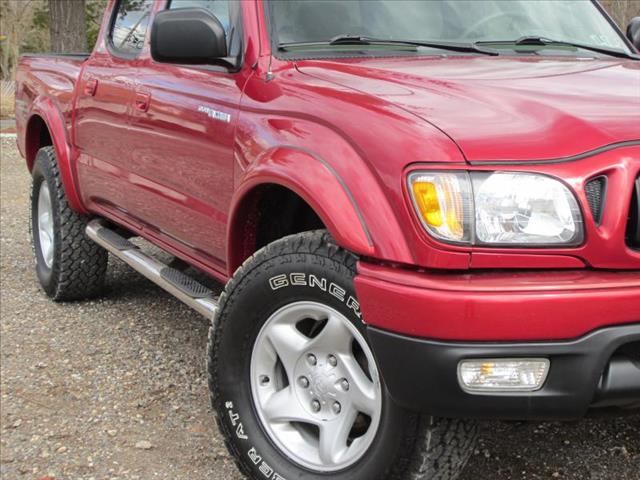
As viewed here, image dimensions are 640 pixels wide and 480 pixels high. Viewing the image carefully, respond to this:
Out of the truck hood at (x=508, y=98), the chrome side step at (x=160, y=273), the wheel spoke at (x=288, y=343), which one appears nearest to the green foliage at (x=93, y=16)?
the chrome side step at (x=160, y=273)

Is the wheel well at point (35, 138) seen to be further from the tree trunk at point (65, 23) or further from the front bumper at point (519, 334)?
the tree trunk at point (65, 23)

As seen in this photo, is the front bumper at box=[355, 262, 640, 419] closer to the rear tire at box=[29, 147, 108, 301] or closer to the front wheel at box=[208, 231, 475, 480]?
the front wheel at box=[208, 231, 475, 480]

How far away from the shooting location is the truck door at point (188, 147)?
10.3ft

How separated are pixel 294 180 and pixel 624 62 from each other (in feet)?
4.69

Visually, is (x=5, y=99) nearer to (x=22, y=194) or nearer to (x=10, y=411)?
(x=22, y=194)

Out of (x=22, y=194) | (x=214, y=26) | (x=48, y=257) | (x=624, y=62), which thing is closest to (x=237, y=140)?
(x=214, y=26)

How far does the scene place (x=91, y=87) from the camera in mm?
4492

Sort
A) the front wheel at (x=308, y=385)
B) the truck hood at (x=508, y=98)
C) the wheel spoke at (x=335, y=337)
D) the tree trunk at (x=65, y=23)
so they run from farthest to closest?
the tree trunk at (x=65, y=23)
the wheel spoke at (x=335, y=337)
the front wheel at (x=308, y=385)
the truck hood at (x=508, y=98)

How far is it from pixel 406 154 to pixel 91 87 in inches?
108

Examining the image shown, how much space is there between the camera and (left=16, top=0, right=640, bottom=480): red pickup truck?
2.09 metres

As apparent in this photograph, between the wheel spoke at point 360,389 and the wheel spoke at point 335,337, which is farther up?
the wheel spoke at point 335,337

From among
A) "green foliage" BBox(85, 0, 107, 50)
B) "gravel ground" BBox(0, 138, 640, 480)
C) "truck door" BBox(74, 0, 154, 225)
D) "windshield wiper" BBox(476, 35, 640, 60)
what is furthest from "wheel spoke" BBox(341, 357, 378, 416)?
"green foliage" BBox(85, 0, 107, 50)

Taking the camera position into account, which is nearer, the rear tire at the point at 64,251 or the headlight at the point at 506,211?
the headlight at the point at 506,211

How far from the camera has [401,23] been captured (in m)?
3.22
